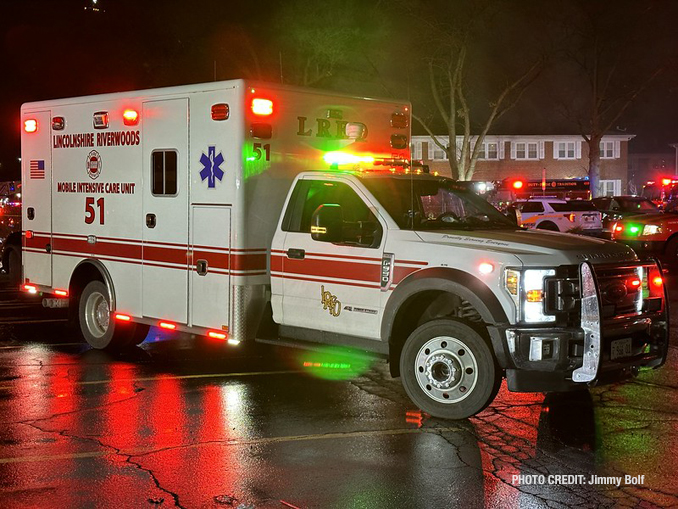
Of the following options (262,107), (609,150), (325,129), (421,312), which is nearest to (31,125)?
(262,107)

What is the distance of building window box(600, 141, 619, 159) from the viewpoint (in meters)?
63.0

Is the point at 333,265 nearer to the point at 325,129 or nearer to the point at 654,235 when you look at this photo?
the point at 325,129

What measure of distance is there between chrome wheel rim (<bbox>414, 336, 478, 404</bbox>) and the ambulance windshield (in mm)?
1117

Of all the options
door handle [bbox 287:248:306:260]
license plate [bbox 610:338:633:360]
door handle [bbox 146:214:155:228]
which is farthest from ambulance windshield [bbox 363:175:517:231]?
door handle [bbox 146:214:155:228]

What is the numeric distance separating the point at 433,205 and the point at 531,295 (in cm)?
184

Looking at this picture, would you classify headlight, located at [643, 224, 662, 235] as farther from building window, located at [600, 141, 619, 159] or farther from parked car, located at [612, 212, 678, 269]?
building window, located at [600, 141, 619, 159]

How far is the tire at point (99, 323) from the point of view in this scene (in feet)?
34.4

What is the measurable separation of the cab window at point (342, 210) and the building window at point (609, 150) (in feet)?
190

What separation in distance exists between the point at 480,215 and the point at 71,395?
161 inches

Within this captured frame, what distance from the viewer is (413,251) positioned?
7.55m

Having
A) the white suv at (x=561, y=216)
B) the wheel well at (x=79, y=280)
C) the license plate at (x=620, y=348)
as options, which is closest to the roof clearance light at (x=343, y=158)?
the wheel well at (x=79, y=280)

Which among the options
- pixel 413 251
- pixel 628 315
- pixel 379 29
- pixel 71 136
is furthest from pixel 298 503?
pixel 379 29

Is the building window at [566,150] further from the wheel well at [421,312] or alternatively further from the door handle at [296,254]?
the wheel well at [421,312]

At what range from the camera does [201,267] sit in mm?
9133
